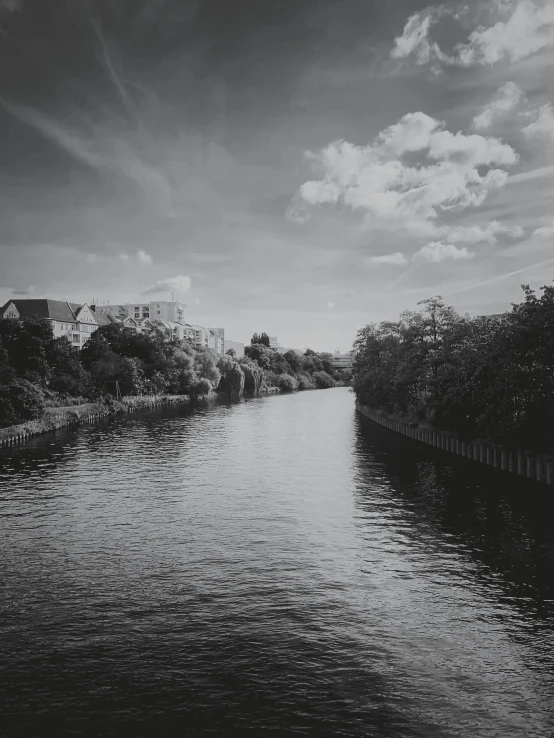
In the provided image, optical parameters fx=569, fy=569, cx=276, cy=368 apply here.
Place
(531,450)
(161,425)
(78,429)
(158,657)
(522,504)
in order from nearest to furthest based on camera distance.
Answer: (158,657) → (522,504) → (531,450) → (78,429) → (161,425)

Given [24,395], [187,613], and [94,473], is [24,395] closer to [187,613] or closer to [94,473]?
[94,473]

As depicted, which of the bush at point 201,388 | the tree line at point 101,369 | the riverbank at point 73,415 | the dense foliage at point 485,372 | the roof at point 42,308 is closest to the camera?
the dense foliage at point 485,372

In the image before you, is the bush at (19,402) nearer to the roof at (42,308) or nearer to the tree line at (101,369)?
the tree line at (101,369)

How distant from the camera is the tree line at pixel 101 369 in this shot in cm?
7225

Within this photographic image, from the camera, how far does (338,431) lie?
8194cm

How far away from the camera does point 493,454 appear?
1994 inches

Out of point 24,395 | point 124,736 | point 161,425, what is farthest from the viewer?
point 161,425

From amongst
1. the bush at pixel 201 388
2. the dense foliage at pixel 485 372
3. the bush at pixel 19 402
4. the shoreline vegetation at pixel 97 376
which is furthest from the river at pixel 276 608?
the bush at pixel 201 388

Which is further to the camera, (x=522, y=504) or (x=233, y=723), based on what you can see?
(x=522, y=504)

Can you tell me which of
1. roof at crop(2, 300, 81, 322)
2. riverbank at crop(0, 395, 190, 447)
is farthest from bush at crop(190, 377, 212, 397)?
roof at crop(2, 300, 81, 322)

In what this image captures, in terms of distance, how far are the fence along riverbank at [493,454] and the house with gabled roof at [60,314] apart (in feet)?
370

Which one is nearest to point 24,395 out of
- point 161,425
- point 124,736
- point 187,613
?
point 161,425

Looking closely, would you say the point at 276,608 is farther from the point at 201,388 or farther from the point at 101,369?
the point at 201,388

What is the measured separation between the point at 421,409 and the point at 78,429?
4726 centimetres
